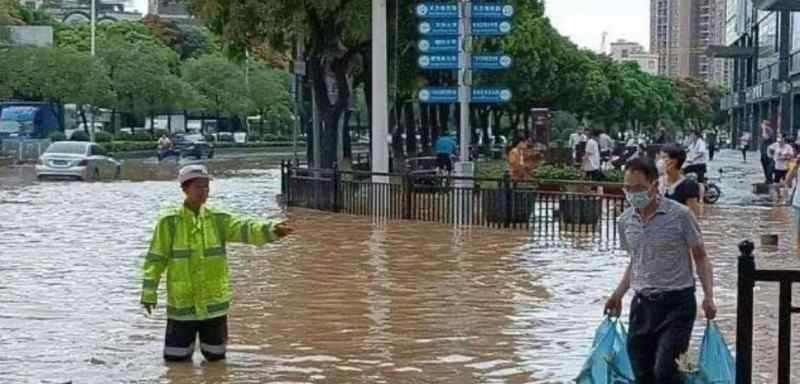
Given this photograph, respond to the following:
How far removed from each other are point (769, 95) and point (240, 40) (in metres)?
49.3

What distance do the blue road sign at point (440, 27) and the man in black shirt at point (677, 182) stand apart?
53.8 ft

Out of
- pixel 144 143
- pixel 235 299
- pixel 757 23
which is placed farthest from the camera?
pixel 757 23

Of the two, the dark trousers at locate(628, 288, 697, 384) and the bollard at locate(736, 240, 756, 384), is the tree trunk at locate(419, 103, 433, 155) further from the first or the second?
the bollard at locate(736, 240, 756, 384)

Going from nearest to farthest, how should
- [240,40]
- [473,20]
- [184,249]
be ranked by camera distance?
[184,249], [473,20], [240,40]

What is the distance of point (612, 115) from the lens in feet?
327

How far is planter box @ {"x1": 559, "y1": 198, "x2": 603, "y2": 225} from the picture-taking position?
22703mm

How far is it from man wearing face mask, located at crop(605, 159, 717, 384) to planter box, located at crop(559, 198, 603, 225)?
47.5 feet

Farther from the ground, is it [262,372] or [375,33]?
[375,33]

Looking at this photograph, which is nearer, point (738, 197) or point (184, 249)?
point (184, 249)

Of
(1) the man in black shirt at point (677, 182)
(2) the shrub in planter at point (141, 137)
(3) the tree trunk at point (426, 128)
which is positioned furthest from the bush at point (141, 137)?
(1) the man in black shirt at point (677, 182)

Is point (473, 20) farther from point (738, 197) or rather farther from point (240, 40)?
point (738, 197)

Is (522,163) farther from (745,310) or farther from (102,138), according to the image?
(102,138)

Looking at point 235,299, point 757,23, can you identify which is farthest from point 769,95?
point 235,299

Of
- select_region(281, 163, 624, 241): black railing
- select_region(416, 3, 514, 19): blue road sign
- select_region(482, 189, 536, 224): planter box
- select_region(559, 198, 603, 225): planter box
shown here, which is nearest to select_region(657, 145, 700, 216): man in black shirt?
select_region(281, 163, 624, 241): black railing
